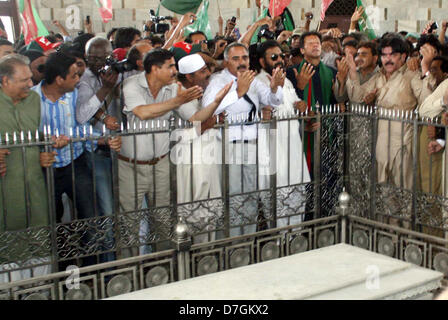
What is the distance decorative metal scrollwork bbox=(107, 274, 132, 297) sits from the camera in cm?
358

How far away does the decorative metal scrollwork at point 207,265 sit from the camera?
387 cm

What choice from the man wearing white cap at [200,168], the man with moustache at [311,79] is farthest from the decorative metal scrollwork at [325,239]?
the man with moustache at [311,79]

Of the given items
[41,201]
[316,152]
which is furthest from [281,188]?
[41,201]

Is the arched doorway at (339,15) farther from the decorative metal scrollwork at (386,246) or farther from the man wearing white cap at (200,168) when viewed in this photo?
the decorative metal scrollwork at (386,246)

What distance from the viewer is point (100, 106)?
452 centimetres

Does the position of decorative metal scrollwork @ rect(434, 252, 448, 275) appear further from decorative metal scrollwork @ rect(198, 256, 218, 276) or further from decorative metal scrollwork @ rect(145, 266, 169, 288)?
decorative metal scrollwork @ rect(145, 266, 169, 288)

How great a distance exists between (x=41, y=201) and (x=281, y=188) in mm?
1828

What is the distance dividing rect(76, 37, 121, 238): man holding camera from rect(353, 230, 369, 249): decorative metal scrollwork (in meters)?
1.80

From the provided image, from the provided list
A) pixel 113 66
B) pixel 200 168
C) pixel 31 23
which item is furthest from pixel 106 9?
pixel 200 168

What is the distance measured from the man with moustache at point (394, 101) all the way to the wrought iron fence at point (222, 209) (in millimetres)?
61

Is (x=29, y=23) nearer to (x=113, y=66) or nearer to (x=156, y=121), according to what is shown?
(x=113, y=66)

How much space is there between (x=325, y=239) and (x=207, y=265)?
1038 millimetres

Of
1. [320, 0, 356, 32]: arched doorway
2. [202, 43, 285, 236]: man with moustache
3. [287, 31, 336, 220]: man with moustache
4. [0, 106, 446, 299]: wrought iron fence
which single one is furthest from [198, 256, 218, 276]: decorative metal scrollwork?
[320, 0, 356, 32]: arched doorway
